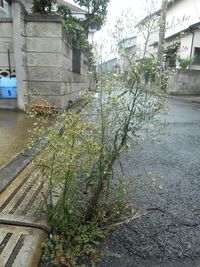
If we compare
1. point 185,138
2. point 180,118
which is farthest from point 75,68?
point 185,138

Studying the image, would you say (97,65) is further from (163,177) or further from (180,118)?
(180,118)

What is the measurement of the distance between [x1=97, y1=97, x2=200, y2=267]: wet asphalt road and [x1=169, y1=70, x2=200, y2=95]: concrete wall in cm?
1542

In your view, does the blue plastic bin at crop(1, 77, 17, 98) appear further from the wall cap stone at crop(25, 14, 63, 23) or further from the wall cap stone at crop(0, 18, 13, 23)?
the wall cap stone at crop(25, 14, 63, 23)

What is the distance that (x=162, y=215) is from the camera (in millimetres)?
2453

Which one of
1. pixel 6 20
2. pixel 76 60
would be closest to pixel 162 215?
pixel 6 20

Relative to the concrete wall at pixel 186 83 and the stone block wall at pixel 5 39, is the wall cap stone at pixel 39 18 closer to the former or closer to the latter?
the stone block wall at pixel 5 39

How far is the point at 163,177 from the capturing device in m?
3.38

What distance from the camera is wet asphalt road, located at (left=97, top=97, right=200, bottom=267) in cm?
191

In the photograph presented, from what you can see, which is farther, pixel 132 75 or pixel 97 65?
pixel 97 65

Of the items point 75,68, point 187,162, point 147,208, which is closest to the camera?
point 147,208

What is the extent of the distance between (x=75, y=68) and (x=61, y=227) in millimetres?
8413

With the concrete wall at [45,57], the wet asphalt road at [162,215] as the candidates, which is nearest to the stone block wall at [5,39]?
the concrete wall at [45,57]

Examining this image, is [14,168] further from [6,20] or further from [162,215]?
[6,20]

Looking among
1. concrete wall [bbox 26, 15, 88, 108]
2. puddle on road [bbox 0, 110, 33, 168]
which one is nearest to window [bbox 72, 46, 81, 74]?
concrete wall [bbox 26, 15, 88, 108]
